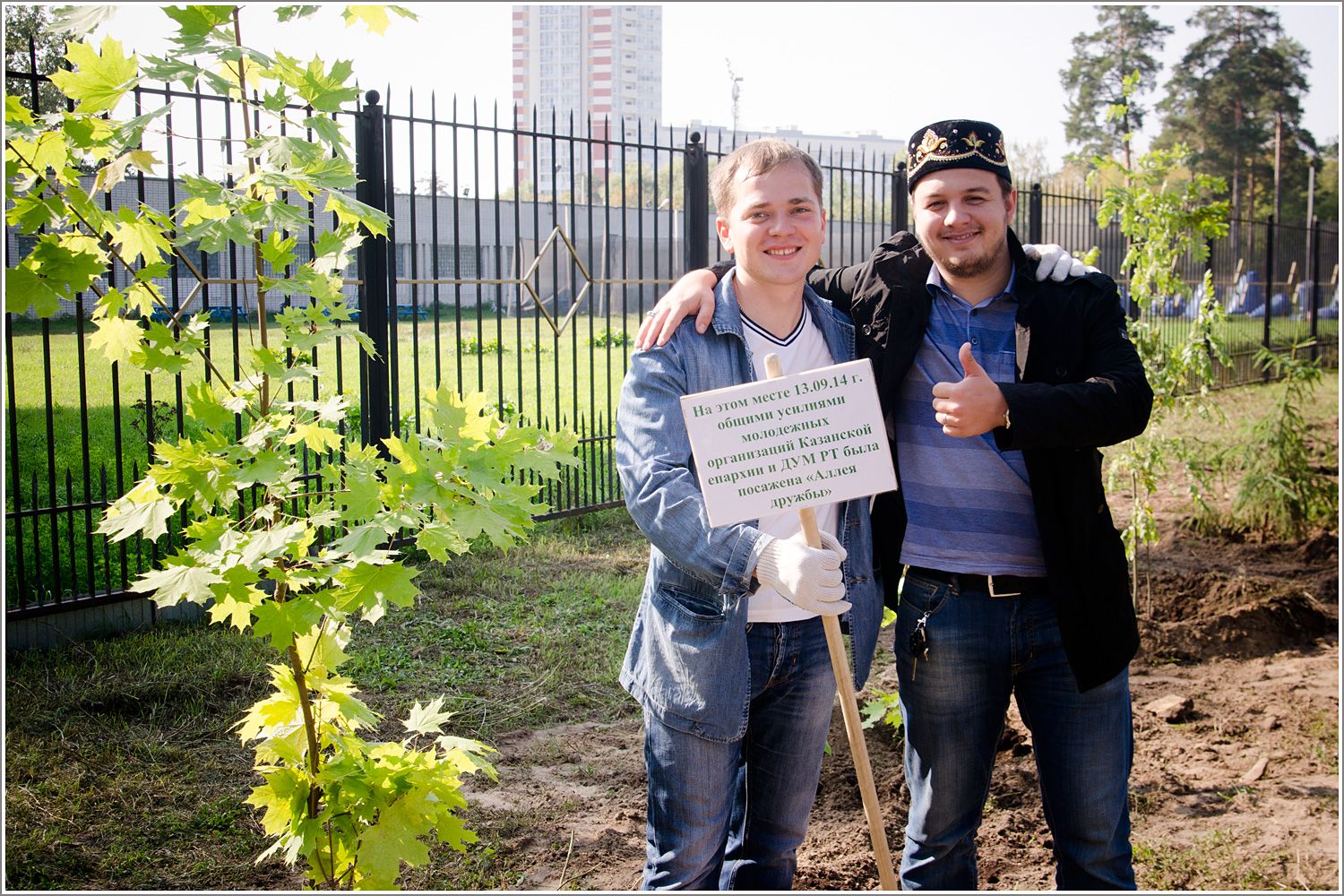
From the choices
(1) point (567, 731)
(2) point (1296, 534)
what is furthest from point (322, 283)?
(2) point (1296, 534)

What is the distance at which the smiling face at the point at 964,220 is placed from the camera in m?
2.42

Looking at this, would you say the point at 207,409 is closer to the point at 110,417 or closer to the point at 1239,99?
the point at 110,417

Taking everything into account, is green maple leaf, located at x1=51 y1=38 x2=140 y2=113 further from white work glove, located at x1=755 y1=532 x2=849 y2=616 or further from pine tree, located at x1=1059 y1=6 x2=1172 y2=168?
pine tree, located at x1=1059 y1=6 x2=1172 y2=168

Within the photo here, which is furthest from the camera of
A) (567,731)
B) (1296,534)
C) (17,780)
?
(1296,534)

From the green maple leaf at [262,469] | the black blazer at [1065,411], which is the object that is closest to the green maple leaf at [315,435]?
the green maple leaf at [262,469]

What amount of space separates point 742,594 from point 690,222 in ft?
19.7

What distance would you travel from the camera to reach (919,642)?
245 centimetres

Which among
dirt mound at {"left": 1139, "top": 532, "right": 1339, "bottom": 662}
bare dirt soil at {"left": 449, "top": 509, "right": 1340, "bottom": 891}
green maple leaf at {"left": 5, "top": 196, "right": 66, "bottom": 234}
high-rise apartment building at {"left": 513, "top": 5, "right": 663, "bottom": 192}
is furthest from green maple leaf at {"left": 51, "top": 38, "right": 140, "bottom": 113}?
high-rise apartment building at {"left": 513, "top": 5, "right": 663, "bottom": 192}

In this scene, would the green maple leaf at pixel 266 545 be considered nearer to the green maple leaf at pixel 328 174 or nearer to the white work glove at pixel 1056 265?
the green maple leaf at pixel 328 174

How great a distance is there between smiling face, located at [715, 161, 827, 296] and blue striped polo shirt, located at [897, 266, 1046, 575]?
1.43ft

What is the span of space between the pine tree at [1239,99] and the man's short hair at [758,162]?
3768 cm

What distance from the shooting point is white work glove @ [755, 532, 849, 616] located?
1968 mm

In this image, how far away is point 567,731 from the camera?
4.29 meters

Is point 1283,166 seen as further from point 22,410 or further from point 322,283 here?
point 322,283
